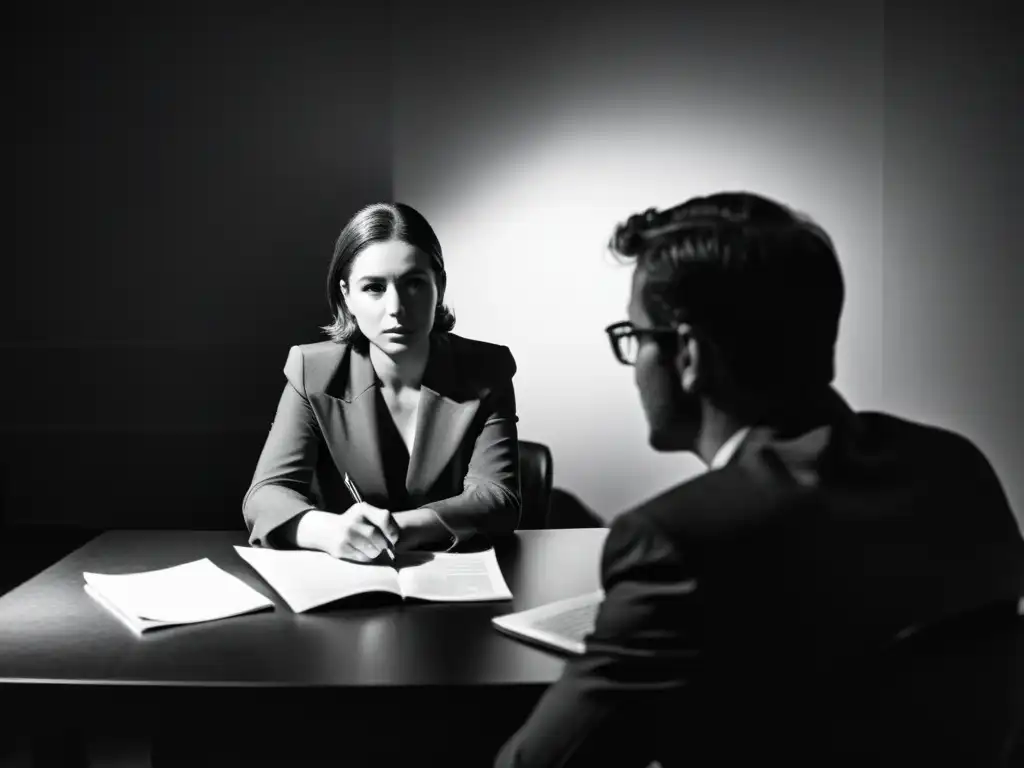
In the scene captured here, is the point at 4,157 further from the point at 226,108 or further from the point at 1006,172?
the point at 1006,172

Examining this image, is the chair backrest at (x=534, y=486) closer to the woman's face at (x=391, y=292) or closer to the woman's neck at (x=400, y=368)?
the woman's neck at (x=400, y=368)

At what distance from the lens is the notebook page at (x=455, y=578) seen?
1606 mm

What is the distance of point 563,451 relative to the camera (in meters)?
3.64

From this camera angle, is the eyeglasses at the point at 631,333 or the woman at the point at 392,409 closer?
the eyeglasses at the point at 631,333

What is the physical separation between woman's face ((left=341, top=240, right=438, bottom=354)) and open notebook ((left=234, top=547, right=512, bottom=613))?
501mm

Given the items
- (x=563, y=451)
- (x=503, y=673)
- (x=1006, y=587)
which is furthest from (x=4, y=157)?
(x=1006, y=587)

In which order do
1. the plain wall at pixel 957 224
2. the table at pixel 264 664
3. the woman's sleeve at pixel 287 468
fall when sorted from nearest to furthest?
1. the table at pixel 264 664
2. the woman's sleeve at pixel 287 468
3. the plain wall at pixel 957 224

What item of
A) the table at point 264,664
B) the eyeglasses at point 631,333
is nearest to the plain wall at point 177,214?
the table at point 264,664

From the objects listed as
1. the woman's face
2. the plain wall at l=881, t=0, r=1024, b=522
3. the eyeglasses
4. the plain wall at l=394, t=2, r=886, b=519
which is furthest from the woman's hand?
the plain wall at l=881, t=0, r=1024, b=522

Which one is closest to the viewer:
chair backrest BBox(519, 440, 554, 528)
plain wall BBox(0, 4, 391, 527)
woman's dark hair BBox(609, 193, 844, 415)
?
woman's dark hair BBox(609, 193, 844, 415)

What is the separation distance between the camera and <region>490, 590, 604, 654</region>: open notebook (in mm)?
1366

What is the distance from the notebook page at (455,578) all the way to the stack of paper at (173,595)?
0.26 meters

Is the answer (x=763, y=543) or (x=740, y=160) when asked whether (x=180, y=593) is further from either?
(x=740, y=160)

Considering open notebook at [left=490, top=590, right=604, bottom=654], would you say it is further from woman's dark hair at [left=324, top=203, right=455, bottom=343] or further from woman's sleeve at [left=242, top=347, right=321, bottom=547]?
woman's dark hair at [left=324, top=203, right=455, bottom=343]
